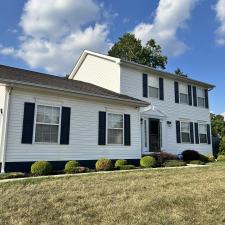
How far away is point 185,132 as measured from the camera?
1825 centimetres

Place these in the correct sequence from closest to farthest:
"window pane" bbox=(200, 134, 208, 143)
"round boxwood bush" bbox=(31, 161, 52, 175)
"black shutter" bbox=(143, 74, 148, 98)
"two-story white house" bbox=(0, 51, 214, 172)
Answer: "round boxwood bush" bbox=(31, 161, 52, 175), "two-story white house" bbox=(0, 51, 214, 172), "black shutter" bbox=(143, 74, 148, 98), "window pane" bbox=(200, 134, 208, 143)

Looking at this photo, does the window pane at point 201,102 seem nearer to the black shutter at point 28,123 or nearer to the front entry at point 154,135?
the front entry at point 154,135

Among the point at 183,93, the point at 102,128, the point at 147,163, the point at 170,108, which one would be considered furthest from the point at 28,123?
the point at 183,93

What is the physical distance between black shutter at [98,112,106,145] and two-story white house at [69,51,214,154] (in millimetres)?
3072

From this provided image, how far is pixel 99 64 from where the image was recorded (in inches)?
680

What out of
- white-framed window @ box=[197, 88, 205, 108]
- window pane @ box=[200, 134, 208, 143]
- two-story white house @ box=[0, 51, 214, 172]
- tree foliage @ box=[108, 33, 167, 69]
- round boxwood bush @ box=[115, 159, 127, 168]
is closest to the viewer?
two-story white house @ box=[0, 51, 214, 172]

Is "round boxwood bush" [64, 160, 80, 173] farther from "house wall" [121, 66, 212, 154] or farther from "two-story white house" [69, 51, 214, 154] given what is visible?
"house wall" [121, 66, 212, 154]

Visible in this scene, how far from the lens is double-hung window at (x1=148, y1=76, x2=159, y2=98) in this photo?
1681 centimetres

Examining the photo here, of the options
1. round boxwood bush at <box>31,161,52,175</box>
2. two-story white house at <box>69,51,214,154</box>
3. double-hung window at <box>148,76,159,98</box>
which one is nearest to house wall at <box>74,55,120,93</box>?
two-story white house at <box>69,51,214,154</box>

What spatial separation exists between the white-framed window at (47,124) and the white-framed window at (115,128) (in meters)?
2.71

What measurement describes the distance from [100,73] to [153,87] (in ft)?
11.4

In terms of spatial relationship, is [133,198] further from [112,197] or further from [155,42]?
[155,42]

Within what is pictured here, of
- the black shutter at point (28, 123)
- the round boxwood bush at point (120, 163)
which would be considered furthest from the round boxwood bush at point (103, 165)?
the black shutter at point (28, 123)

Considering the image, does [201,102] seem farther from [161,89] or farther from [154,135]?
[154,135]
